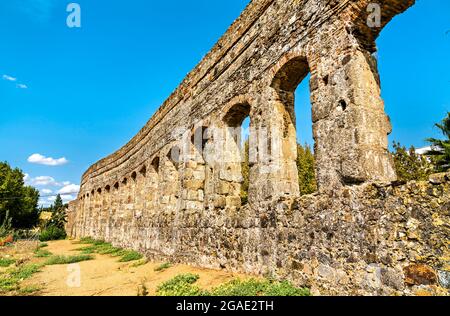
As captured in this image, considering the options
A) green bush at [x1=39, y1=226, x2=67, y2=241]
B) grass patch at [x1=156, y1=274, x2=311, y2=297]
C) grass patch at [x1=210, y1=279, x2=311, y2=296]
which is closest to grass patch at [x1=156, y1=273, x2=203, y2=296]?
grass patch at [x1=156, y1=274, x2=311, y2=297]

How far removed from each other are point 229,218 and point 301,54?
145 inches

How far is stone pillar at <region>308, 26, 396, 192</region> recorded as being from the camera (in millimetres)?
4402

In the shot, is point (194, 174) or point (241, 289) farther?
point (194, 174)

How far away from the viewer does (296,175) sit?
20.4 feet

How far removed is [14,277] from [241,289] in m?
6.67

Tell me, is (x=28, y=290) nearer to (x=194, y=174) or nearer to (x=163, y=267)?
(x=163, y=267)

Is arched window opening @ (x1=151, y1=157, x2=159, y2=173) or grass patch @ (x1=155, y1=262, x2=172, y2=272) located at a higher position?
arched window opening @ (x1=151, y1=157, x2=159, y2=173)

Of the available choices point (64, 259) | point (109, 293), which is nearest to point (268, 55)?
point (109, 293)

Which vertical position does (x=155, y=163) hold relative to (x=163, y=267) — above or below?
above

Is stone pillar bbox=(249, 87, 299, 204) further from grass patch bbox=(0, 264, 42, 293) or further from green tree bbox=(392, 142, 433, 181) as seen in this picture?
green tree bbox=(392, 142, 433, 181)

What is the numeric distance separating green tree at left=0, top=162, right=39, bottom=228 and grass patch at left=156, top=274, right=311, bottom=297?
2982 cm

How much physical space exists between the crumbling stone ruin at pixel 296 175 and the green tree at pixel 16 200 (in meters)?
25.7

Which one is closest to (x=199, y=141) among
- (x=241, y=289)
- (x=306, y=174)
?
(x=241, y=289)

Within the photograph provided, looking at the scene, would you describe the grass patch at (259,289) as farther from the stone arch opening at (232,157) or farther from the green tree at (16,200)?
the green tree at (16,200)
